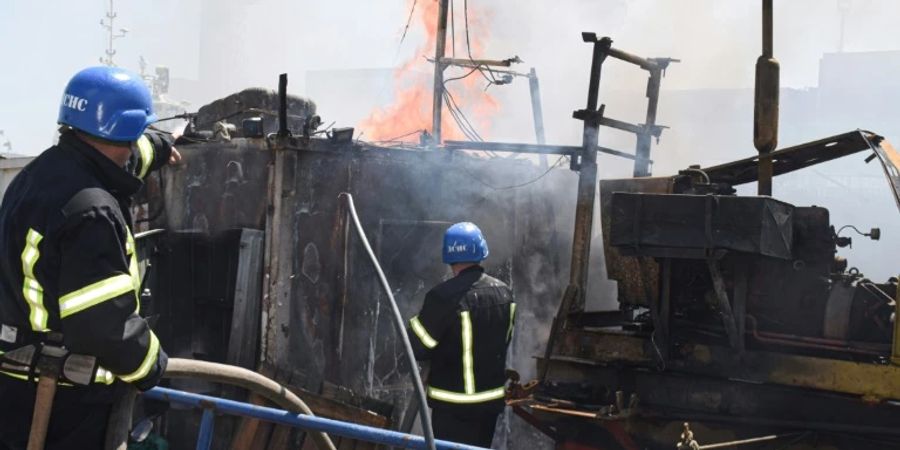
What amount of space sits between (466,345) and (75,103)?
2840 mm

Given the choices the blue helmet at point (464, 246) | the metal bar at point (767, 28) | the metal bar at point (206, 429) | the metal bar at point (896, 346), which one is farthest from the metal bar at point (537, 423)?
the metal bar at point (767, 28)

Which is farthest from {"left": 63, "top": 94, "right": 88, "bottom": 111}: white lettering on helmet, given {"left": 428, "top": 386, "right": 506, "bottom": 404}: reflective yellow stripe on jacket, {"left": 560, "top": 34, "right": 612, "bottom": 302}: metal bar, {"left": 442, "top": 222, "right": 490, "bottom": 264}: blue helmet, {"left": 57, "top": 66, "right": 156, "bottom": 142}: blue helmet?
{"left": 560, "top": 34, "right": 612, "bottom": 302}: metal bar

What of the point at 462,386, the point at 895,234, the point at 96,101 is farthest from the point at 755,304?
the point at 895,234

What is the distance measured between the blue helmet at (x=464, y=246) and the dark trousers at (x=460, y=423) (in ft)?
3.17

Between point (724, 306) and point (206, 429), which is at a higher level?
point (724, 306)

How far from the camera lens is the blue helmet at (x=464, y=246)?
18.0 feet

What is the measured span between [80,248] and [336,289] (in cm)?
505

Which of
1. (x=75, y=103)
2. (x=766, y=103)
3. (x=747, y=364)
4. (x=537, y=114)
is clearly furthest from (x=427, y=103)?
(x=75, y=103)

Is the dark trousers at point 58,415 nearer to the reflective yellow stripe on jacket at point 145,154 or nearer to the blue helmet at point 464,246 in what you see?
the reflective yellow stripe on jacket at point 145,154

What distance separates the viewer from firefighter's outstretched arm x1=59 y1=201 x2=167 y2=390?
9.29 ft

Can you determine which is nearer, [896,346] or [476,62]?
[896,346]

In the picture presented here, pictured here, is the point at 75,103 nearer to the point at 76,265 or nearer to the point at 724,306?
the point at 76,265

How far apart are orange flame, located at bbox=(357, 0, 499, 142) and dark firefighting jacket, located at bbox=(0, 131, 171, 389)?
50.7 ft

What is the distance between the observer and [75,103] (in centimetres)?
311
